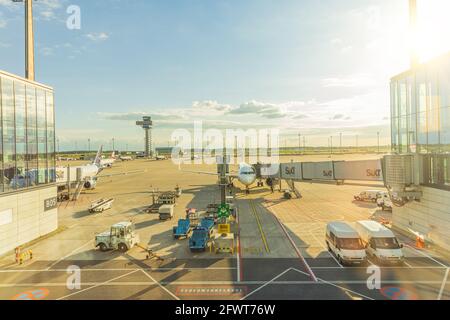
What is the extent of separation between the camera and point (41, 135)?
37.7m

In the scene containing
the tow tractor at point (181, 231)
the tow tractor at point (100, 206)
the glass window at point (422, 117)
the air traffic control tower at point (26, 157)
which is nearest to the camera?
the air traffic control tower at point (26, 157)

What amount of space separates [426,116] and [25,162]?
146 ft

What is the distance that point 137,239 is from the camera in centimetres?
3375

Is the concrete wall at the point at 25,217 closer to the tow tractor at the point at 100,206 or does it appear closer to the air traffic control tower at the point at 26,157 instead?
the air traffic control tower at the point at 26,157

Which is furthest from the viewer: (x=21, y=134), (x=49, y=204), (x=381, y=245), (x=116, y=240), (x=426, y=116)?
(x=49, y=204)

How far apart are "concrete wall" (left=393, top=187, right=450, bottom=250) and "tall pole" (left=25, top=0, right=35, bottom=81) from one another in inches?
1934

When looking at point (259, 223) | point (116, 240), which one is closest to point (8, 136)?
point (116, 240)

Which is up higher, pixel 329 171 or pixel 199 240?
pixel 329 171

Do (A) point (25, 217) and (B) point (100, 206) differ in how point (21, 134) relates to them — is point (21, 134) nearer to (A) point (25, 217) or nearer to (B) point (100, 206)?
(A) point (25, 217)

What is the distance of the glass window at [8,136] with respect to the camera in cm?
3114

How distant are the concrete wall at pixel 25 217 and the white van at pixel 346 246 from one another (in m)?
32.6

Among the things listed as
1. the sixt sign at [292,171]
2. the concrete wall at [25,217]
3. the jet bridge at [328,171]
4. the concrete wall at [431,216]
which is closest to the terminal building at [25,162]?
the concrete wall at [25,217]
